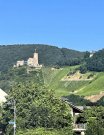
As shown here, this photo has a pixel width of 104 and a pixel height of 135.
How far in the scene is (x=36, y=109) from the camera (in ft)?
242

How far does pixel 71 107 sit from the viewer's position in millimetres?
83688

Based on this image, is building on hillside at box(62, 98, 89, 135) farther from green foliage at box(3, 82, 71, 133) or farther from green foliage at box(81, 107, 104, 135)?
green foliage at box(3, 82, 71, 133)

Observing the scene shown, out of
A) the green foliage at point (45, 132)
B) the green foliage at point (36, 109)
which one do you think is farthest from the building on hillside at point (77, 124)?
the green foliage at point (45, 132)

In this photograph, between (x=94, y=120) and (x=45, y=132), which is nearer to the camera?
(x=45, y=132)

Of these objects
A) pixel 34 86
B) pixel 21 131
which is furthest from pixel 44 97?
pixel 21 131

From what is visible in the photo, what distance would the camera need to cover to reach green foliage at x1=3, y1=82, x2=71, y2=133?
241 ft

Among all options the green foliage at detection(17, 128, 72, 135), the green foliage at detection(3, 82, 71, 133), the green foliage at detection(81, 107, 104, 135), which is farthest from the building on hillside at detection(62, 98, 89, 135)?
the green foliage at detection(17, 128, 72, 135)

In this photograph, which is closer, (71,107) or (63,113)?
(63,113)

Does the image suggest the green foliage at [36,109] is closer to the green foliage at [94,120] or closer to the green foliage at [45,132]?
the green foliage at [45,132]

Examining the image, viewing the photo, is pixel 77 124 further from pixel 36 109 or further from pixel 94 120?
pixel 36 109

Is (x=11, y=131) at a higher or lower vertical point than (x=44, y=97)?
lower

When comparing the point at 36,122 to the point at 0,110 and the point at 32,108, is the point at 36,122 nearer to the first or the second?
the point at 32,108

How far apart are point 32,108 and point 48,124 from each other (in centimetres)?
329

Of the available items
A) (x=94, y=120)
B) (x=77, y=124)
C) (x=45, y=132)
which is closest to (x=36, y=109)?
(x=45, y=132)
